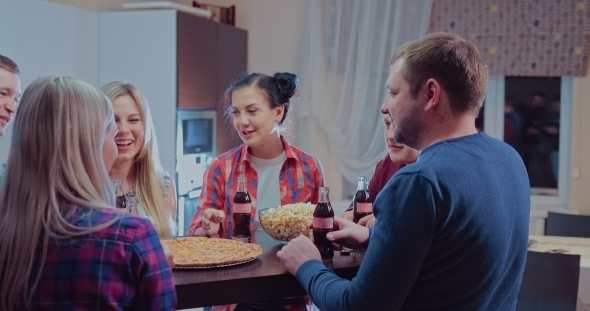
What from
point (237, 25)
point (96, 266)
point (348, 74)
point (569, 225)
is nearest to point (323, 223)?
point (96, 266)

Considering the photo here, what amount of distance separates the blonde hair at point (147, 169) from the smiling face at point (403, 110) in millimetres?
1075

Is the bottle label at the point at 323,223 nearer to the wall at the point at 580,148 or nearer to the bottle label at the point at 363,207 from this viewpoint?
the bottle label at the point at 363,207

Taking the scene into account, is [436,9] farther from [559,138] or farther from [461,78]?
[461,78]

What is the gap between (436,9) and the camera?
470 cm

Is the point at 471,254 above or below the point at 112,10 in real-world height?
below

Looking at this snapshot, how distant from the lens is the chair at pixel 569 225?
11.8ft

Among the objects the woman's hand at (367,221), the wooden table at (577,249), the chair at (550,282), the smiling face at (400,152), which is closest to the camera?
the woman's hand at (367,221)

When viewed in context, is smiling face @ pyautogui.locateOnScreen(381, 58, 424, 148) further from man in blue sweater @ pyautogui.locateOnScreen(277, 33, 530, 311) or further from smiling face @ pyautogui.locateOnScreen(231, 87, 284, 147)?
smiling face @ pyautogui.locateOnScreen(231, 87, 284, 147)

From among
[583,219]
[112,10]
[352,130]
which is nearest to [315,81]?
[352,130]

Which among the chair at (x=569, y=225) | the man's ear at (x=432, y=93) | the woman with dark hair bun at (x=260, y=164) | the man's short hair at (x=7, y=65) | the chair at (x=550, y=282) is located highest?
the man's short hair at (x=7, y=65)

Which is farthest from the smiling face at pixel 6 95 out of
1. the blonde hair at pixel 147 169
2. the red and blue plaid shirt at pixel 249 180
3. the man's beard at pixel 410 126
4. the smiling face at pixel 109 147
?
the man's beard at pixel 410 126

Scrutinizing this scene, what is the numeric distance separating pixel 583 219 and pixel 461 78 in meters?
2.49

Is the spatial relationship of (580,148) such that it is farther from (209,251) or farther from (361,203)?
(209,251)

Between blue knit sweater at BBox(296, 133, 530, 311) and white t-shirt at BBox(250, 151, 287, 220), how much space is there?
1002 millimetres
